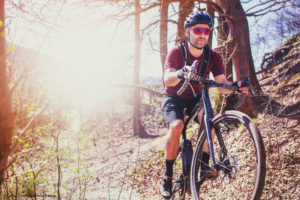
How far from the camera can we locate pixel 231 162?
7.89 feet

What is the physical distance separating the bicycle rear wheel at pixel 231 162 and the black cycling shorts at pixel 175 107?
449 millimetres

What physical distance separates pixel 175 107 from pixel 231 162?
101cm

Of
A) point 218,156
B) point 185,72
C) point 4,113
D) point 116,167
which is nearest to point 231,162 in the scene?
point 218,156

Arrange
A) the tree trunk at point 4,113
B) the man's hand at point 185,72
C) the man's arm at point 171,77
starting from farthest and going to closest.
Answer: the man's arm at point 171,77 < the man's hand at point 185,72 < the tree trunk at point 4,113

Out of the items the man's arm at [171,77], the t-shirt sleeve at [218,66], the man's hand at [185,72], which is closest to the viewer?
the man's hand at [185,72]

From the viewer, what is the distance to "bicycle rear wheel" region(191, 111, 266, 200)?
2.01 metres

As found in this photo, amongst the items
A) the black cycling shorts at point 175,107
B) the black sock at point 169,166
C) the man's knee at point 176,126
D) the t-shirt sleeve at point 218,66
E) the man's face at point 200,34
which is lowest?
the black sock at point 169,166

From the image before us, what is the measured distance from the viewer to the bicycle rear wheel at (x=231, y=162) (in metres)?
2.01

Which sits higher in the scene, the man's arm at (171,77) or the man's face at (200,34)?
the man's face at (200,34)

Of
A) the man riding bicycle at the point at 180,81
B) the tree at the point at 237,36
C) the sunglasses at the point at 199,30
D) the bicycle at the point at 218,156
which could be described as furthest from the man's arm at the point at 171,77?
the tree at the point at 237,36

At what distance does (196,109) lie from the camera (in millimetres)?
3010

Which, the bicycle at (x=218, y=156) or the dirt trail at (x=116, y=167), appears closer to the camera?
the bicycle at (x=218, y=156)

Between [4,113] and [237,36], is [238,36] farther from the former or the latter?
[4,113]

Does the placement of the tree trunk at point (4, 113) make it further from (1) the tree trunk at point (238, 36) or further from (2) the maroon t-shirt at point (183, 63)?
(1) the tree trunk at point (238, 36)
